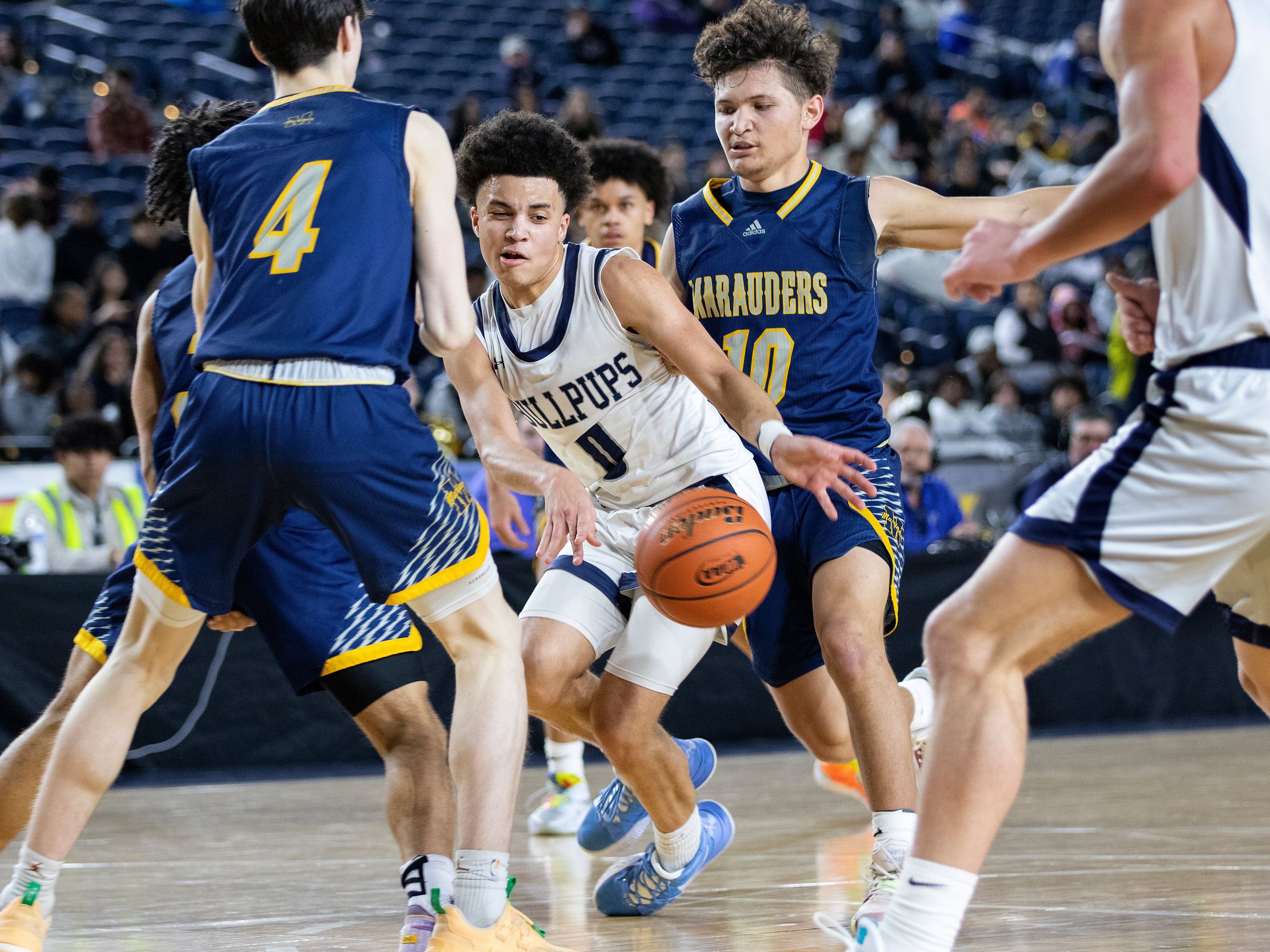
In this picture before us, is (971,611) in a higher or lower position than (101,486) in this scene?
higher

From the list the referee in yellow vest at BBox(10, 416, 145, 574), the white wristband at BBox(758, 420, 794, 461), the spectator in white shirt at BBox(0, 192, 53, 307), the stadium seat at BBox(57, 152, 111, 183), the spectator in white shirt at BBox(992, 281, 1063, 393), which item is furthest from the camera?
the spectator in white shirt at BBox(992, 281, 1063, 393)

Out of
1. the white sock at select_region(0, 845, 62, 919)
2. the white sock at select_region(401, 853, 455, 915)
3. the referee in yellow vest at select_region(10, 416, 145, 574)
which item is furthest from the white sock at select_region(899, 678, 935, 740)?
the referee in yellow vest at select_region(10, 416, 145, 574)

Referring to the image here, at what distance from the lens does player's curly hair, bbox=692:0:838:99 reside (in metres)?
4.20

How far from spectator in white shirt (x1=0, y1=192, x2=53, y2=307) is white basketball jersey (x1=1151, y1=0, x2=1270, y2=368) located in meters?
10.0

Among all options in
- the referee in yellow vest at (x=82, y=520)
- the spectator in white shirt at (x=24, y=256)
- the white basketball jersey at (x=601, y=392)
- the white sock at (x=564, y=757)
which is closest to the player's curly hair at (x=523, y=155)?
the white basketball jersey at (x=601, y=392)

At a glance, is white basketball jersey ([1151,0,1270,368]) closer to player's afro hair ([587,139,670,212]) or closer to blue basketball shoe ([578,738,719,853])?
blue basketball shoe ([578,738,719,853])

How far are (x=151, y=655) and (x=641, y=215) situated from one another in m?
2.96

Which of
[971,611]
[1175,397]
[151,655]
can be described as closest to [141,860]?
[151,655]

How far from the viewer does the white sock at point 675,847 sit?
3916 millimetres

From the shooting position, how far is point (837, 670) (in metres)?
3.63

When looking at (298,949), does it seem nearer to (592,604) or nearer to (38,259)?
(592,604)

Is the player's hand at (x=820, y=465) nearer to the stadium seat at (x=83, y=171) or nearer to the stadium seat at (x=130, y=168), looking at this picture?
the stadium seat at (x=130, y=168)

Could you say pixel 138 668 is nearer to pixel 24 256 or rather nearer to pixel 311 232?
pixel 311 232

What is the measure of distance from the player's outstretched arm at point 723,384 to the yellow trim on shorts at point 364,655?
3.19ft
